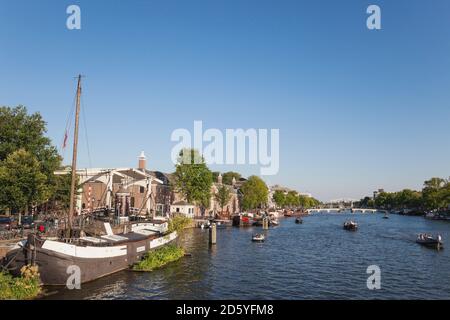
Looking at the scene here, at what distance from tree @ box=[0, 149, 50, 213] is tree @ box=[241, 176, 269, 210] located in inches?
4522

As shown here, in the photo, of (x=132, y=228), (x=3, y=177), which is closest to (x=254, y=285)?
(x=132, y=228)

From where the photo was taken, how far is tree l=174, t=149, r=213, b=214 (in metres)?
102

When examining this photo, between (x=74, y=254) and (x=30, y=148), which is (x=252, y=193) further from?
(x=74, y=254)

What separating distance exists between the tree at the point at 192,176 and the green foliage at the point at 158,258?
5395 centimetres

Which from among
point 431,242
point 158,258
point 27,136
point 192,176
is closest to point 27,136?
point 27,136

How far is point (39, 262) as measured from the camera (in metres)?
29.2

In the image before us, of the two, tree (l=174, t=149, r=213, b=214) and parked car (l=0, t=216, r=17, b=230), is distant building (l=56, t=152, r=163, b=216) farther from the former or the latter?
parked car (l=0, t=216, r=17, b=230)

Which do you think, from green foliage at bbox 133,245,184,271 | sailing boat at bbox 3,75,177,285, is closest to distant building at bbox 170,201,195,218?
green foliage at bbox 133,245,184,271

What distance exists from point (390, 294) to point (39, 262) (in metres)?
29.4

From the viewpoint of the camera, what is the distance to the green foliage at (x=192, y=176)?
334 ft
